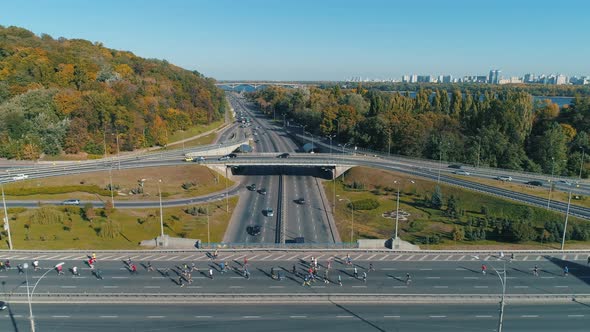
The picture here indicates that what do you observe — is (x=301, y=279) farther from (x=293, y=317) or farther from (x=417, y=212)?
(x=417, y=212)

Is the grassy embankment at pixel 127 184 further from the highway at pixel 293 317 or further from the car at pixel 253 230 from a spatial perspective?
the highway at pixel 293 317

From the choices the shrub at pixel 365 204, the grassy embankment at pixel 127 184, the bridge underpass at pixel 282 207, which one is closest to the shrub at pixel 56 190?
the grassy embankment at pixel 127 184

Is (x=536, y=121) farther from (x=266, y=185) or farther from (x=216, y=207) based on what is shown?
(x=216, y=207)

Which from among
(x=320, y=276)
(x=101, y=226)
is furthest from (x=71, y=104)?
(x=320, y=276)

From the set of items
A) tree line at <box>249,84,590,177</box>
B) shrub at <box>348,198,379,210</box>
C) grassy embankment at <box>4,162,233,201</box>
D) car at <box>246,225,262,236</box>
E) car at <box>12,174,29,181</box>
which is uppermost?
tree line at <box>249,84,590,177</box>

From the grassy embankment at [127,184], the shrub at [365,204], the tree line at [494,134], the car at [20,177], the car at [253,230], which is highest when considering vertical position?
the tree line at [494,134]

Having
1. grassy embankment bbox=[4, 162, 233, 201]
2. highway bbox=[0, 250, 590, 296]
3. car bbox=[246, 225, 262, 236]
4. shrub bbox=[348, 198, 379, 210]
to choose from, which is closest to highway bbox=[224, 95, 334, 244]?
car bbox=[246, 225, 262, 236]

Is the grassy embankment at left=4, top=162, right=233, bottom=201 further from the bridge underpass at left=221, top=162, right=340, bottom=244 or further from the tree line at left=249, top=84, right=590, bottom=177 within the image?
the tree line at left=249, top=84, right=590, bottom=177
